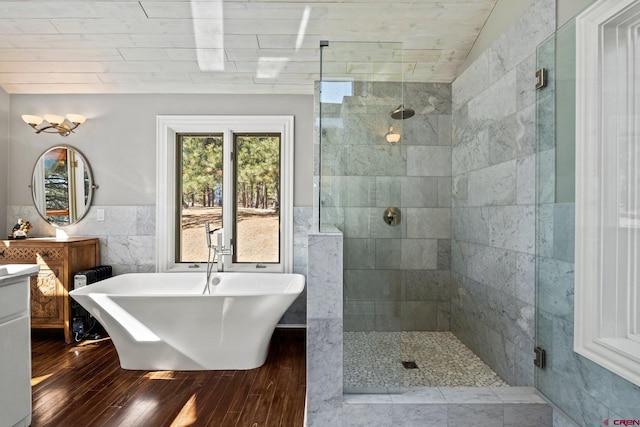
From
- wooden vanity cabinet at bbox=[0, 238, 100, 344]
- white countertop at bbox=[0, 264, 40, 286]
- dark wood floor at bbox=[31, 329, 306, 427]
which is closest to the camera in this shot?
white countertop at bbox=[0, 264, 40, 286]

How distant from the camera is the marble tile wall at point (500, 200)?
2275 mm

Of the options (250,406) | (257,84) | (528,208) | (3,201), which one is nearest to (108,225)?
(3,201)

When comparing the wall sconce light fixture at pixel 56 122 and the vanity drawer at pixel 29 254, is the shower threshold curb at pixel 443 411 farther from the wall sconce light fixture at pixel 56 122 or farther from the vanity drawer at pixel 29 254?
the wall sconce light fixture at pixel 56 122

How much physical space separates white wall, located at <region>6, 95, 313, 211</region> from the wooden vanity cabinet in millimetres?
671

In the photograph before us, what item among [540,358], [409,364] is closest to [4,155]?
[409,364]

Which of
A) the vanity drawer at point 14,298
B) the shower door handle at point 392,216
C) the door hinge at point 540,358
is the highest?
the shower door handle at point 392,216

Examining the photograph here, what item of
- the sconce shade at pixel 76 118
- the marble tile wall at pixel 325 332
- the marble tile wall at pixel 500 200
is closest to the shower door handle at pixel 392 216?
the marble tile wall at pixel 325 332

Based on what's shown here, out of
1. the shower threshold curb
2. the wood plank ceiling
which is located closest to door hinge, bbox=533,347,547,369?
the shower threshold curb

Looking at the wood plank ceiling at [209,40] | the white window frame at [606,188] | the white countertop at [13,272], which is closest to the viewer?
the white window frame at [606,188]

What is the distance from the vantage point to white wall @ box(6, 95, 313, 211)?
3842mm

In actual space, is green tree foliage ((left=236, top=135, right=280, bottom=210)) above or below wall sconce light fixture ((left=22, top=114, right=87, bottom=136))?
below

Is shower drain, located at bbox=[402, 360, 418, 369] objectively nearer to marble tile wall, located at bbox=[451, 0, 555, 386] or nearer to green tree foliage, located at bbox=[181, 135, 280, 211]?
marble tile wall, located at bbox=[451, 0, 555, 386]

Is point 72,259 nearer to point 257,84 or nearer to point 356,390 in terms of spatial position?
point 257,84

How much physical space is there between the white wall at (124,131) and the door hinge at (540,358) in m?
2.27
